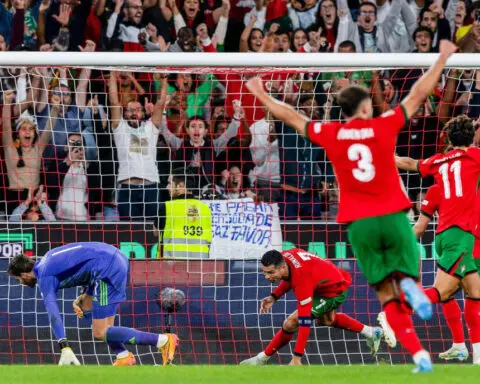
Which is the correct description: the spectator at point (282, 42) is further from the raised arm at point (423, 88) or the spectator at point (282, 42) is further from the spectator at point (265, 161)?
the raised arm at point (423, 88)

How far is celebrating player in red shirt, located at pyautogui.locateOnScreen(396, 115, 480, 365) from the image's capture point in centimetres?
1050

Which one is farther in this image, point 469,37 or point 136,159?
point 469,37

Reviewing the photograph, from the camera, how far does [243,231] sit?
13398 mm

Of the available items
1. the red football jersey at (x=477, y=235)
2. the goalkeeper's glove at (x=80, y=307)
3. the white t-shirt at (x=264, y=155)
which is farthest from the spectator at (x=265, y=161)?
the red football jersey at (x=477, y=235)

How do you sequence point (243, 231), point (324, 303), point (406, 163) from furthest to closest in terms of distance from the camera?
point (243, 231) < point (324, 303) < point (406, 163)

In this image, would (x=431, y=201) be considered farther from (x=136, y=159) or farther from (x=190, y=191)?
(x=136, y=159)

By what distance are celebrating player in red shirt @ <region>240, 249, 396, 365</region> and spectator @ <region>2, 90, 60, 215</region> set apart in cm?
358

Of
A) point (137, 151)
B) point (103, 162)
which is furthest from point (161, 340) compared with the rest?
point (103, 162)

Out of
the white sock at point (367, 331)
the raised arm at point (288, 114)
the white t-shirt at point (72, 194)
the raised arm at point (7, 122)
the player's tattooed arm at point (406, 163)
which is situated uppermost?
the raised arm at point (288, 114)

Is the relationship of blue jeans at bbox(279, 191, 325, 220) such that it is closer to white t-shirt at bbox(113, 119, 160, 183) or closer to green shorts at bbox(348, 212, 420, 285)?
white t-shirt at bbox(113, 119, 160, 183)

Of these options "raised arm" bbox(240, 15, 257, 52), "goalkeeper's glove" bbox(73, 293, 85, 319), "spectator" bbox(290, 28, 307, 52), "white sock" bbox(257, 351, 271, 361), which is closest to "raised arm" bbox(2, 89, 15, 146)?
"goalkeeper's glove" bbox(73, 293, 85, 319)

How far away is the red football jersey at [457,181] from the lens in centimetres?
1051

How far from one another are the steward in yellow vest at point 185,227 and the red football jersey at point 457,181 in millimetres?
3587

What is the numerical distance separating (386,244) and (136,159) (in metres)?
6.48
